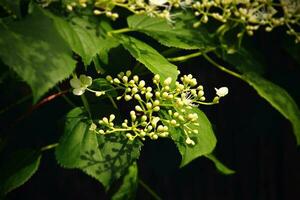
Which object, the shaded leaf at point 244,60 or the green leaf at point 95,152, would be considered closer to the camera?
the green leaf at point 95,152

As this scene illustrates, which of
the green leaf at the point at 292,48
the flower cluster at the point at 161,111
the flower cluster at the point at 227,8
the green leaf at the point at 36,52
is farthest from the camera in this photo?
the green leaf at the point at 292,48

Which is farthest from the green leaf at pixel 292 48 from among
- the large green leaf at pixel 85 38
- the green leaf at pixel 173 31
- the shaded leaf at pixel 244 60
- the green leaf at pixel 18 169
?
the green leaf at pixel 18 169

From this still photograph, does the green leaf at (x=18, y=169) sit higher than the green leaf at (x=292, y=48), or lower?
lower

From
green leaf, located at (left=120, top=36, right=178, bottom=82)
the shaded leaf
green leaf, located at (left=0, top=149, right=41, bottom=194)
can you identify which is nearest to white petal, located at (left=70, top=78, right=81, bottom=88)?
green leaf, located at (left=120, top=36, right=178, bottom=82)

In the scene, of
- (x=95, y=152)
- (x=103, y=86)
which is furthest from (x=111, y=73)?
(x=95, y=152)

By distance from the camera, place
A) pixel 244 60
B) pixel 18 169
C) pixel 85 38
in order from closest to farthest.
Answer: pixel 85 38 < pixel 18 169 < pixel 244 60

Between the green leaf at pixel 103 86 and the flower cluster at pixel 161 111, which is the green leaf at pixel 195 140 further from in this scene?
the green leaf at pixel 103 86

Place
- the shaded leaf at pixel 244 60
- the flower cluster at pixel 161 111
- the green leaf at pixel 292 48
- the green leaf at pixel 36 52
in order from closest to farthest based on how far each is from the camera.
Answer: the green leaf at pixel 36 52 → the flower cluster at pixel 161 111 → the shaded leaf at pixel 244 60 → the green leaf at pixel 292 48

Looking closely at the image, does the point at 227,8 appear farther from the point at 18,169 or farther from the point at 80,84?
the point at 18,169

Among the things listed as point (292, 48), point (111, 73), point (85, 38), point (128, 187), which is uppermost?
point (85, 38)
